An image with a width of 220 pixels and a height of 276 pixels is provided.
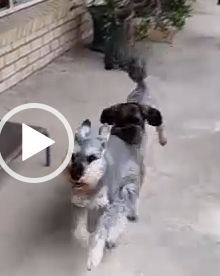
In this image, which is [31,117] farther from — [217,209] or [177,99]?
[217,209]

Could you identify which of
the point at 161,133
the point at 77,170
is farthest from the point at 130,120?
the point at 77,170

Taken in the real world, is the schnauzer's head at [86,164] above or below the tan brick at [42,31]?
above

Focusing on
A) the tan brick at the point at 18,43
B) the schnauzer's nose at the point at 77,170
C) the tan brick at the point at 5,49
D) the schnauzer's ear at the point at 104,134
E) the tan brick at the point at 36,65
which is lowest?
the tan brick at the point at 36,65

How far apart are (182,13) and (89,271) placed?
3.37 m

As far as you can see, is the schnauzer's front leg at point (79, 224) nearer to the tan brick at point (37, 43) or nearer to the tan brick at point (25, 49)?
the tan brick at point (25, 49)

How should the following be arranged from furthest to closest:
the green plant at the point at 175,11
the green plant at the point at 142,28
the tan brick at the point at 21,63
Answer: the green plant at the point at 142,28, the green plant at the point at 175,11, the tan brick at the point at 21,63

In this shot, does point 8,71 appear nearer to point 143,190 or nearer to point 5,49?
point 5,49

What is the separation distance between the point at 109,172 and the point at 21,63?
236 cm

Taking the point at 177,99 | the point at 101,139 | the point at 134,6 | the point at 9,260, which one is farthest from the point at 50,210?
the point at 134,6

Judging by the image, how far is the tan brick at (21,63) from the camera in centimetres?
411

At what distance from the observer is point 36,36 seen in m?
4.37

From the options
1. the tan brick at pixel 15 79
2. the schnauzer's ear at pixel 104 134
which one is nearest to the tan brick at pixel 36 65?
the tan brick at pixel 15 79

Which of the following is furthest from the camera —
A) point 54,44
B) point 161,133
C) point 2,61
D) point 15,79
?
point 54,44

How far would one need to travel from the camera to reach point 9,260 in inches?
82.4
